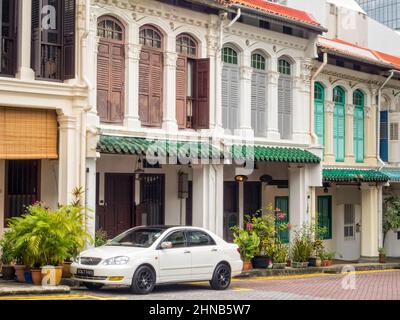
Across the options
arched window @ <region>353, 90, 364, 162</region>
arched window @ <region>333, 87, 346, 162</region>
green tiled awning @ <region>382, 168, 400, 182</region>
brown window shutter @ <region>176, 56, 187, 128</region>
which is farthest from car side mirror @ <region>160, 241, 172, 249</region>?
green tiled awning @ <region>382, 168, 400, 182</region>

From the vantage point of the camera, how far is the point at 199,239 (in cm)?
1784

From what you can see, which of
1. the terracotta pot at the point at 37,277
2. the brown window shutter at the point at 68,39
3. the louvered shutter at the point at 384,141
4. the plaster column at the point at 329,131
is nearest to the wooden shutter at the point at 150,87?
the brown window shutter at the point at 68,39

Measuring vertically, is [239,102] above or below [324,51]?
below

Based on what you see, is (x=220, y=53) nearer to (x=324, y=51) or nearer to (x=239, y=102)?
(x=239, y=102)

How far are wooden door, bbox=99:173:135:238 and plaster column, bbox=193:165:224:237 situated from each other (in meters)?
1.82

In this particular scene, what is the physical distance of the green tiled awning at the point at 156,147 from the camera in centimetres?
1955

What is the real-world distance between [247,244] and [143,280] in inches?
259

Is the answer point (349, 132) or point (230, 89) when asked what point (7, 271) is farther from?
point (349, 132)

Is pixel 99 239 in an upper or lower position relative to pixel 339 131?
lower

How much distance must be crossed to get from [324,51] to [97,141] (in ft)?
33.7

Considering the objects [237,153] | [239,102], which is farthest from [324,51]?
[237,153]

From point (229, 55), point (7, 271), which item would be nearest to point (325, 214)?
point (229, 55)

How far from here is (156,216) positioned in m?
23.2

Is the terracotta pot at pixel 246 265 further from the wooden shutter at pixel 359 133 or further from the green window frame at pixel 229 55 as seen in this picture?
the wooden shutter at pixel 359 133
